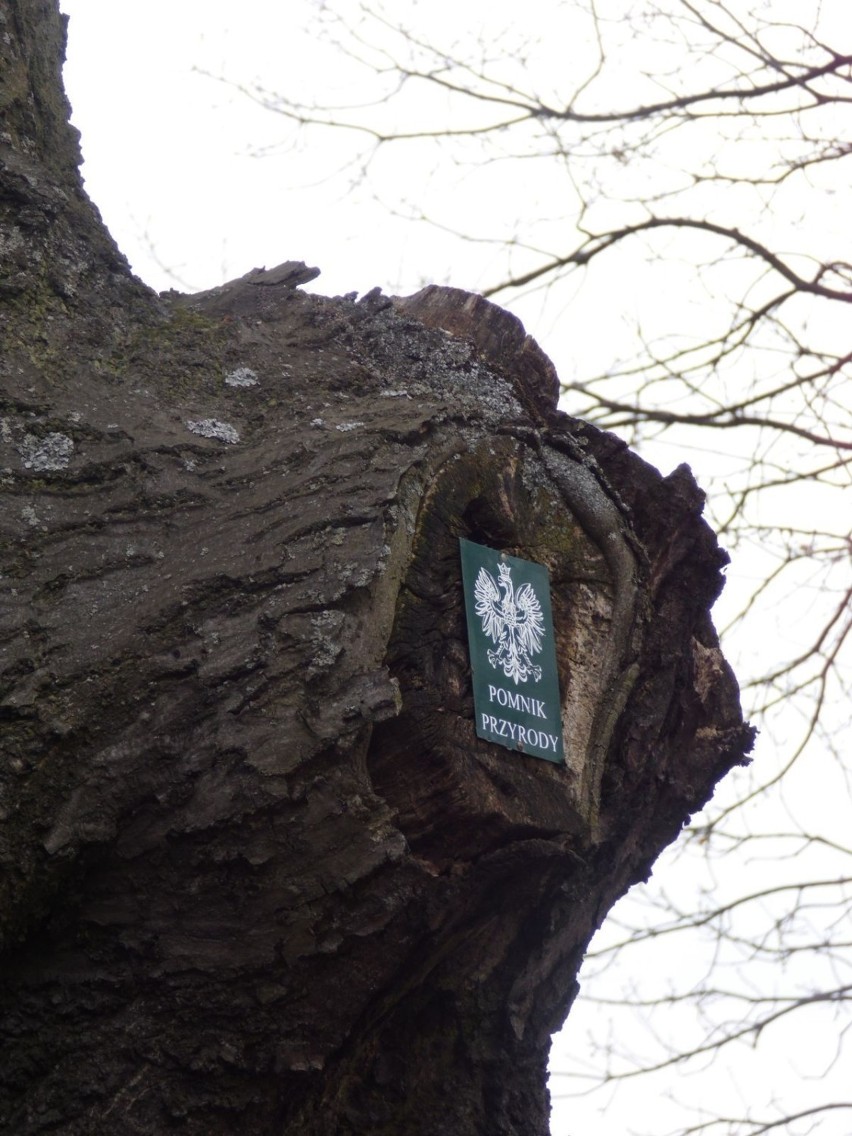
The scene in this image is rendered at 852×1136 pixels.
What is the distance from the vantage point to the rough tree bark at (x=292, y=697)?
1399 mm

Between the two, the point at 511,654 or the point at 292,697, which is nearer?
the point at 292,697

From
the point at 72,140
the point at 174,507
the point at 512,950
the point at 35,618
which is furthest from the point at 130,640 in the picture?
the point at 72,140

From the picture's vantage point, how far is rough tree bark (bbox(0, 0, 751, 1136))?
4.59 feet

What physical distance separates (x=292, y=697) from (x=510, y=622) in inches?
15.4

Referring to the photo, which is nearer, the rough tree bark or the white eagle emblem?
the rough tree bark

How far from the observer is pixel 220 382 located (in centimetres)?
193

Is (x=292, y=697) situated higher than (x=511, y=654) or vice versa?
(x=511, y=654)

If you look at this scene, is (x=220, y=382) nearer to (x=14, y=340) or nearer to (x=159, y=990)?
(x=14, y=340)

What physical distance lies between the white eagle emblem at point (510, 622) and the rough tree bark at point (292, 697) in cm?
5

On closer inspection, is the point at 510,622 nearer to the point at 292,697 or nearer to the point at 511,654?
the point at 511,654

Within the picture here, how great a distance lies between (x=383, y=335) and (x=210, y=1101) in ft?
3.94

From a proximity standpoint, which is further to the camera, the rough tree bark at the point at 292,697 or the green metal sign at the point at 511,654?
the green metal sign at the point at 511,654

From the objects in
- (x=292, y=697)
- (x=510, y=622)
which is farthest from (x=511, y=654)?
(x=292, y=697)

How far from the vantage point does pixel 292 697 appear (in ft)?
4.75
